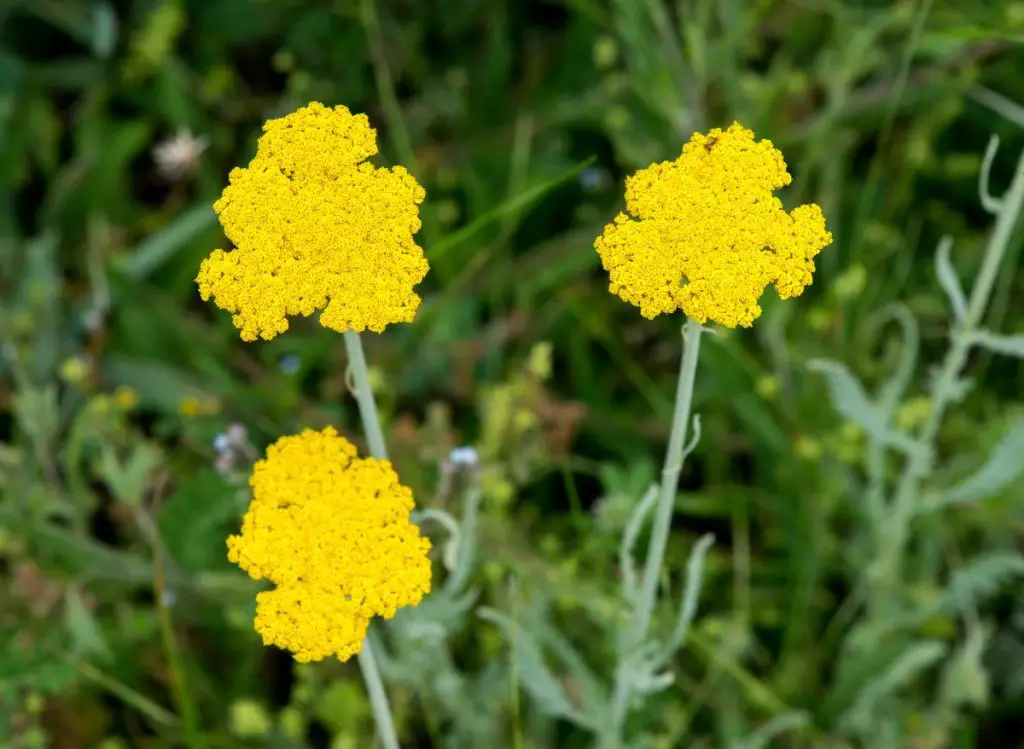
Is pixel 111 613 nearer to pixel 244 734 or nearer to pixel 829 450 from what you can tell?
pixel 244 734

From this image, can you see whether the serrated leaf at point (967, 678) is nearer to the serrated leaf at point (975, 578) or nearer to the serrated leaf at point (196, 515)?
the serrated leaf at point (975, 578)

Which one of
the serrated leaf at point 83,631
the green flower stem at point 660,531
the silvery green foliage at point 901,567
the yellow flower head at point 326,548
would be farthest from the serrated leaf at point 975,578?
the serrated leaf at point 83,631

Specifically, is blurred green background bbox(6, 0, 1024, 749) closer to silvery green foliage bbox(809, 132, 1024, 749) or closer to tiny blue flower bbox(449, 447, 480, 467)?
silvery green foliage bbox(809, 132, 1024, 749)

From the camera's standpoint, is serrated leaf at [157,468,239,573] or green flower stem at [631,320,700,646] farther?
serrated leaf at [157,468,239,573]

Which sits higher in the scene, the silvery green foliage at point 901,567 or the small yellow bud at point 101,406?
the small yellow bud at point 101,406

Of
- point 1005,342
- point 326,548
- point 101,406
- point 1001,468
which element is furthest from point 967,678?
point 101,406

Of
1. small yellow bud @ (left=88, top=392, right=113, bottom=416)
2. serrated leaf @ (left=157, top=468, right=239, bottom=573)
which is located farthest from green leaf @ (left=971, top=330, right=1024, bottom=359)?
small yellow bud @ (left=88, top=392, right=113, bottom=416)

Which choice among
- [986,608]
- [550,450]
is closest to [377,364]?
[550,450]
